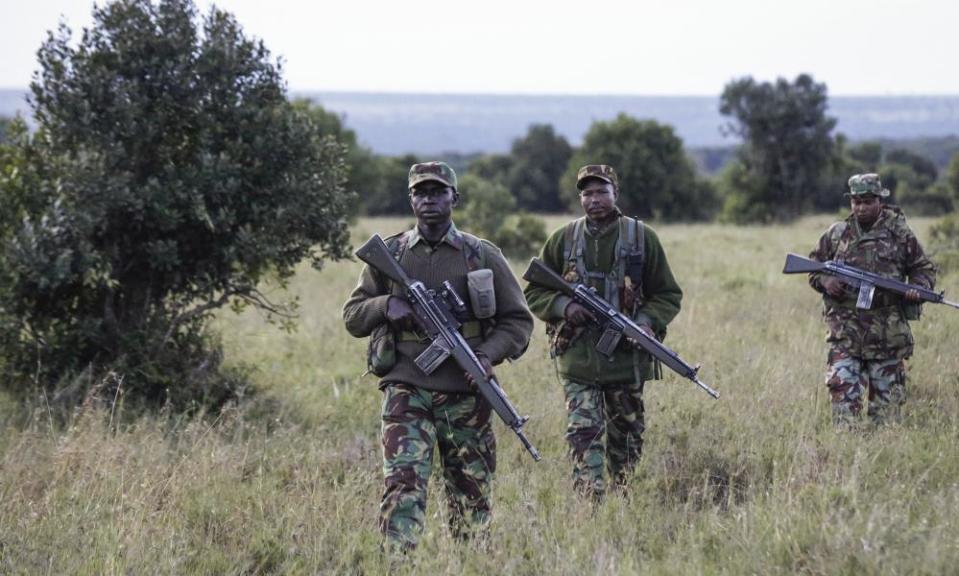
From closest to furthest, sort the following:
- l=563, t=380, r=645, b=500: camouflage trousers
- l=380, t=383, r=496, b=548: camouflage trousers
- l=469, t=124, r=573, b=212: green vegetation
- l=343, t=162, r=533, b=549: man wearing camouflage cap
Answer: l=380, t=383, r=496, b=548: camouflage trousers < l=343, t=162, r=533, b=549: man wearing camouflage cap < l=563, t=380, r=645, b=500: camouflage trousers < l=469, t=124, r=573, b=212: green vegetation

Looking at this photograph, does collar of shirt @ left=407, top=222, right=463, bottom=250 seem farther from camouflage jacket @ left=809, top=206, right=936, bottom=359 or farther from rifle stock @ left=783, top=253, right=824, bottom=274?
camouflage jacket @ left=809, top=206, right=936, bottom=359

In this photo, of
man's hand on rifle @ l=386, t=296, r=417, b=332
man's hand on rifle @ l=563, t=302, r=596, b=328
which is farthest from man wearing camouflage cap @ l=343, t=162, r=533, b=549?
man's hand on rifle @ l=563, t=302, r=596, b=328

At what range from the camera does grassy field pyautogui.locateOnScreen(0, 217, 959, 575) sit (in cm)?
431

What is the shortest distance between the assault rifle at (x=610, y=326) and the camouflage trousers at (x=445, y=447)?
1077 millimetres

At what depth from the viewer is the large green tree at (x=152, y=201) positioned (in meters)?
7.27

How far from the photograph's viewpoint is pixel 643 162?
4075cm

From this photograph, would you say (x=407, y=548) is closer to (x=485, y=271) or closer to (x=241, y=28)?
(x=485, y=271)

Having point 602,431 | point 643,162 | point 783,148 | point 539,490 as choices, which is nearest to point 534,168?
point 643,162

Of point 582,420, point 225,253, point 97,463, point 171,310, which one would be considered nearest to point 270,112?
point 225,253

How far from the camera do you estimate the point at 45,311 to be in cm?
764

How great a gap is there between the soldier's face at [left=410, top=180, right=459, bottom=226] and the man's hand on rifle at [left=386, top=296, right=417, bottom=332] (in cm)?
41

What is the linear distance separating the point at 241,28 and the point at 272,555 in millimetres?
4788

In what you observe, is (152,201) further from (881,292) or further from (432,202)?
(881,292)

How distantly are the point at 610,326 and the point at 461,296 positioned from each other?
1.13m
